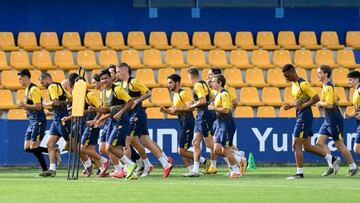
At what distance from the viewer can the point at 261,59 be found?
36.0 meters

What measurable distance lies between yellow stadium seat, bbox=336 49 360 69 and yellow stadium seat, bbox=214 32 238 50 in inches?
121

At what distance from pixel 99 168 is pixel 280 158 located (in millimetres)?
6865

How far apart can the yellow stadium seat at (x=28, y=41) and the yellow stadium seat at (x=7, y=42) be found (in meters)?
0.21

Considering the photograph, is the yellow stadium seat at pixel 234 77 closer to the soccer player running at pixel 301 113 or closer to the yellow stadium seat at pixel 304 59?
the yellow stadium seat at pixel 304 59

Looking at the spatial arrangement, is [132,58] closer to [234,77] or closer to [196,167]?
[234,77]

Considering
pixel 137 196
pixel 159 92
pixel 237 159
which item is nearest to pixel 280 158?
pixel 159 92

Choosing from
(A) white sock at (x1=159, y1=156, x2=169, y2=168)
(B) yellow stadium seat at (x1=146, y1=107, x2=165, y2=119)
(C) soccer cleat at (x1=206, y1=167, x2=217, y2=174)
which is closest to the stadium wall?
(B) yellow stadium seat at (x1=146, y1=107, x2=165, y2=119)

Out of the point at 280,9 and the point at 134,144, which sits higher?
the point at 280,9

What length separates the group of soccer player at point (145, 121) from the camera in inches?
997

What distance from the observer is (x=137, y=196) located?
19.5 m

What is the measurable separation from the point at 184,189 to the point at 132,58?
14.1m

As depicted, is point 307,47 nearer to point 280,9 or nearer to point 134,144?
point 280,9

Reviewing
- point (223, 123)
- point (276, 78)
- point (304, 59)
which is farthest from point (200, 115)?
point (304, 59)

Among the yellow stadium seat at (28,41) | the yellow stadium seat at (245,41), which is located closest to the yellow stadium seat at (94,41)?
the yellow stadium seat at (28,41)
